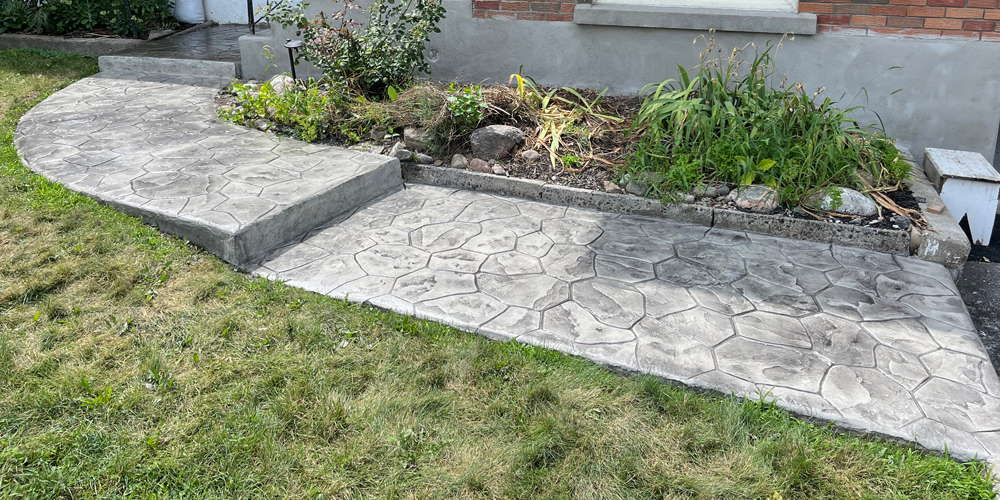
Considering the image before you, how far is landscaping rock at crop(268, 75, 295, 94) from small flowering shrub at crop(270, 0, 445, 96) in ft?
1.07

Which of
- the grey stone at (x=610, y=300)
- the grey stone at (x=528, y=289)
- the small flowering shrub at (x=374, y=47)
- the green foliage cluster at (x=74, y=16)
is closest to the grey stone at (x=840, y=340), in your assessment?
the grey stone at (x=610, y=300)

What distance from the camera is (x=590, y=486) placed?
2357 mm

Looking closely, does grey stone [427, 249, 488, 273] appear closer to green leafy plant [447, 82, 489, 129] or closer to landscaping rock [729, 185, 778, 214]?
green leafy plant [447, 82, 489, 129]

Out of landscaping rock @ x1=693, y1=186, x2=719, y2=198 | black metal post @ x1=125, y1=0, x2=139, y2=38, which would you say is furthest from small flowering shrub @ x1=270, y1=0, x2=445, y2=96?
black metal post @ x1=125, y1=0, x2=139, y2=38

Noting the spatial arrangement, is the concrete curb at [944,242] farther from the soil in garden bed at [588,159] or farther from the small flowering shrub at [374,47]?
the small flowering shrub at [374,47]

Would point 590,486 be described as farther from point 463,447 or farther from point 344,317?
point 344,317

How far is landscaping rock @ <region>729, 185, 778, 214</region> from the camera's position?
4.39 metres

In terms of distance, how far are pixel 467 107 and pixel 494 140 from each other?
0.34 metres

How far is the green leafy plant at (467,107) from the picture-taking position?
5105 mm

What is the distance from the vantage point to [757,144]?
457cm

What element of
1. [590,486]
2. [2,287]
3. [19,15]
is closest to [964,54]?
[590,486]

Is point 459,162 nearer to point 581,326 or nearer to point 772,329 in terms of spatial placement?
point 581,326

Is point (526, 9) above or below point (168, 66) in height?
above

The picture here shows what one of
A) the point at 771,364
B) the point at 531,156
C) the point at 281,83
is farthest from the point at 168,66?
the point at 771,364
